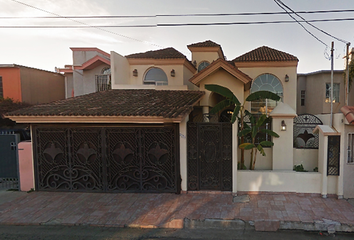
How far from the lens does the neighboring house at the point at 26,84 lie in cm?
1427

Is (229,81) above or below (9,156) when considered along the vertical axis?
above

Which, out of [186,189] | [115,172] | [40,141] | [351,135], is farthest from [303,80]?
[40,141]

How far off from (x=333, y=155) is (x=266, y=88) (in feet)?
21.4

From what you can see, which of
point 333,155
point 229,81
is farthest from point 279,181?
point 229,81

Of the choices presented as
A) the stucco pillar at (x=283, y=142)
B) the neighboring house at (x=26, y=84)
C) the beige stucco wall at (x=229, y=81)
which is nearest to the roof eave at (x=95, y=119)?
the stucco pillar at (x=283, y=142)

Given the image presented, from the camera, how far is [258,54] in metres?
12.4

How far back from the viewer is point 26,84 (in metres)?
15.0

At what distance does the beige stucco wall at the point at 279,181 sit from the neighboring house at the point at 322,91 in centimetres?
1347

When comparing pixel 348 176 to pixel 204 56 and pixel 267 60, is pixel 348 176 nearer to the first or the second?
pixel 267 60

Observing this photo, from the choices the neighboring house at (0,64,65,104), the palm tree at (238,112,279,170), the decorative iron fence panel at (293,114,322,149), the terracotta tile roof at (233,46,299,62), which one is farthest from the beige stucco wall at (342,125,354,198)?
the neighboring house at (0,64,65,104)

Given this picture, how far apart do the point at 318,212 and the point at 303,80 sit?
53.5 ft

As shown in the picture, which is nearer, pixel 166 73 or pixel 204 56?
pixel 166 73

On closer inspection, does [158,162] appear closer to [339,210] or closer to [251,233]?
[251,233]

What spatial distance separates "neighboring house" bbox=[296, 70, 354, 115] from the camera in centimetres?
1672
